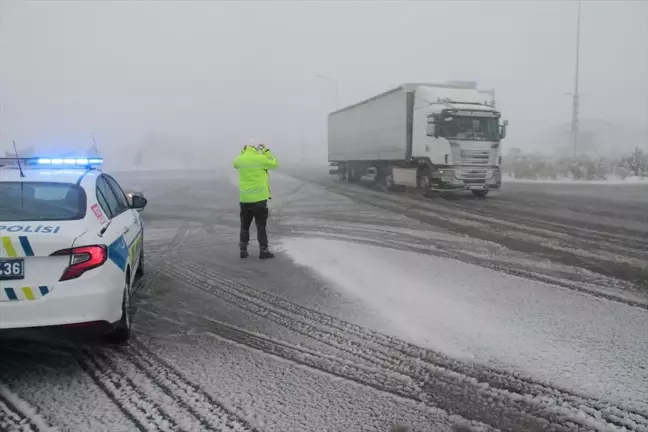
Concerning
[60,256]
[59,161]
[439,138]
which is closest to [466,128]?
[439,138]

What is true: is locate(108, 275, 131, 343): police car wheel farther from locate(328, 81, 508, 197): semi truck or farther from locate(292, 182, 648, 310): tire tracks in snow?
locate(328, 81, 508, 197): semi truck

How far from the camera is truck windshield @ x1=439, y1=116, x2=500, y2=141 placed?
17203 millimetres

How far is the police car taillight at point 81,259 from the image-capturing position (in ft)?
12.8

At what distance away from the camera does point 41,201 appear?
450 cm

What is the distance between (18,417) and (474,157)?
1577cm

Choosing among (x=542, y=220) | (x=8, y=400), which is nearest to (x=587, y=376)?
(x=8, y=400)

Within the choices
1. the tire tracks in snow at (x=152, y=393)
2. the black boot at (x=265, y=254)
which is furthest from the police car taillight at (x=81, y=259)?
the black boot at (x=265, y=254)

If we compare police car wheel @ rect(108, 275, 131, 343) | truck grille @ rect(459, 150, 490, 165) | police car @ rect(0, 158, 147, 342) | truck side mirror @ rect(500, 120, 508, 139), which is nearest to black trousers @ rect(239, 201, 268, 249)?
police car @ rect(0, 158, 147, 342)

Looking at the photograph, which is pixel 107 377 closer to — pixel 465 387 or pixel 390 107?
pixel 465 387

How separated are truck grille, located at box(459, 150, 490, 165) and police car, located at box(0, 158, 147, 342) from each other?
13846 mm

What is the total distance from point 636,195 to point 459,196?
6.22 metres

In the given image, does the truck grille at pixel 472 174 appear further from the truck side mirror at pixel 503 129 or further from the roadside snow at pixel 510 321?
the roadside snow at pixel 510 321

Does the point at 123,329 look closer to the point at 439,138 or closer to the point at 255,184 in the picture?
the point at 255,184

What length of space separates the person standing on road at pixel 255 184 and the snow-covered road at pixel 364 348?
500 mm
